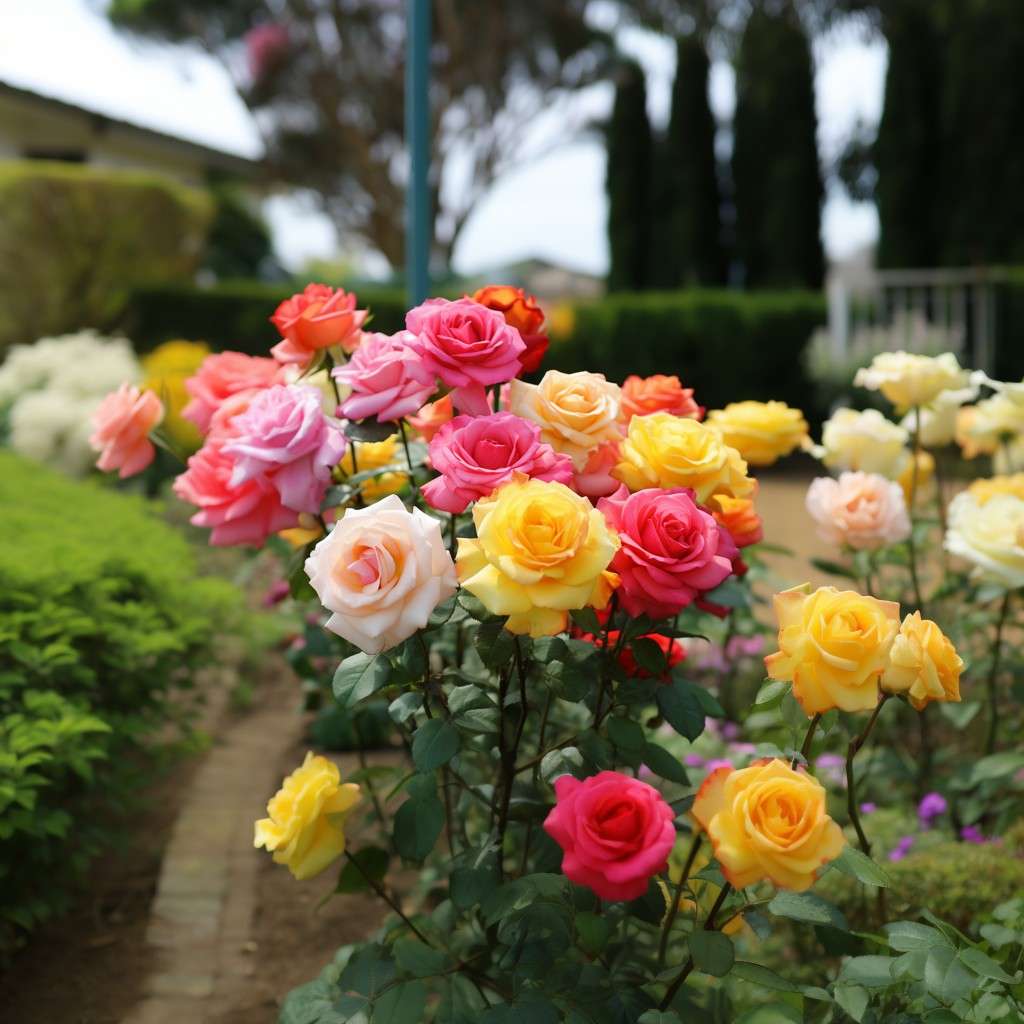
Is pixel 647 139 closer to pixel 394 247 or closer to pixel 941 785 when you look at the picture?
pixel 394 247

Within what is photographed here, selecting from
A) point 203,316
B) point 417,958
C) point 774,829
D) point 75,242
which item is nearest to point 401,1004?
point 417,958

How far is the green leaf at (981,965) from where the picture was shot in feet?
4.29

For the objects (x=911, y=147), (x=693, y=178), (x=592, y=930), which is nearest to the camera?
(x=592, y=930)

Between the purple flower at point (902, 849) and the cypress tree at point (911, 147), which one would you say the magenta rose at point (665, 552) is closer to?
the purple flower at point (902, 849)

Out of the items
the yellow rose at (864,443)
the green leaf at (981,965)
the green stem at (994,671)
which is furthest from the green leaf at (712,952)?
the green stem at (994,671)

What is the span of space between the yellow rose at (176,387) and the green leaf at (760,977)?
1237 mm

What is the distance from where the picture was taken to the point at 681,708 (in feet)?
5.24

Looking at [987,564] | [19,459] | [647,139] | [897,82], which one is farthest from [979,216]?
[987,564]

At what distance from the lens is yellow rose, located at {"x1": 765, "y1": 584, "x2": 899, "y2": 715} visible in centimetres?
129

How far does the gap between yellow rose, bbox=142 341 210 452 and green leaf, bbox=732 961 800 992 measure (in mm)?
1237

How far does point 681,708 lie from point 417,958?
0.46 m

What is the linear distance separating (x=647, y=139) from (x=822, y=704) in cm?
1287

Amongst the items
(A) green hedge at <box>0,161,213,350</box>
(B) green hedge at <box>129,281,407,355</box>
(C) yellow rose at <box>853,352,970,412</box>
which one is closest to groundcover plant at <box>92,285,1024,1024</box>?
(C) yellow rose at <box>853,352,970,412</box>

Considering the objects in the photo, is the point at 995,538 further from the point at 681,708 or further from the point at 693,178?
the point at 693,178
